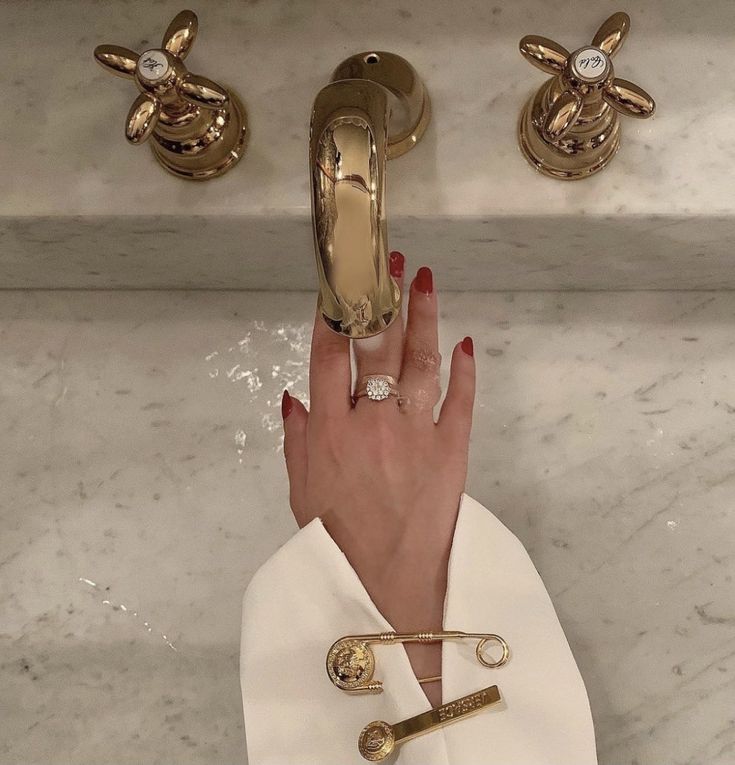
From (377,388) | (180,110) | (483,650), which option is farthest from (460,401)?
(180,110)

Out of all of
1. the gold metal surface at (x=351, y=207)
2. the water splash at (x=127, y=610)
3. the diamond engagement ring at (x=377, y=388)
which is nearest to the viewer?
the gold metal surface at (x=351, y=207)

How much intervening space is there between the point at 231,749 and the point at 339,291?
1.38 feet

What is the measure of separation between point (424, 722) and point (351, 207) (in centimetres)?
29

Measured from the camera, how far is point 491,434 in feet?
2.22

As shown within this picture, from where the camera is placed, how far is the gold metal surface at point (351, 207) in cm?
40

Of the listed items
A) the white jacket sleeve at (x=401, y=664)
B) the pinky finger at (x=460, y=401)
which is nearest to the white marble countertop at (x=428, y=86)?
the pinky finger at (x=460, y=401)

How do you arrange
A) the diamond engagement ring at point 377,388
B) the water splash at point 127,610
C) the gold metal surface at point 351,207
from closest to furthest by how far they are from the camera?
the gold metal surface at point 351,207 < the diamond engagement ring at point 377,388 < the water splash at point 127,610

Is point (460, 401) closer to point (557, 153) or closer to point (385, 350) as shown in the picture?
point (385, 350)

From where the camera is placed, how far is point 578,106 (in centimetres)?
50

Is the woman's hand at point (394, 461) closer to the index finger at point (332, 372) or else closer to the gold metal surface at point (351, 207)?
the index finger at point (332, 372)

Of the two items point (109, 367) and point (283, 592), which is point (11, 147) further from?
point (283, 592)

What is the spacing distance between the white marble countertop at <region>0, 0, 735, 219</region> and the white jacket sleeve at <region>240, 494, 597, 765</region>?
24 cm

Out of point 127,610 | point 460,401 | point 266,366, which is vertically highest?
point 460,401

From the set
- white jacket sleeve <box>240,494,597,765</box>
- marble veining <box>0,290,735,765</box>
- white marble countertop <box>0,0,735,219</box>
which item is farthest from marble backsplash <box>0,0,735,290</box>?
white jacket sleeve <box>240,494,597,765</box>
